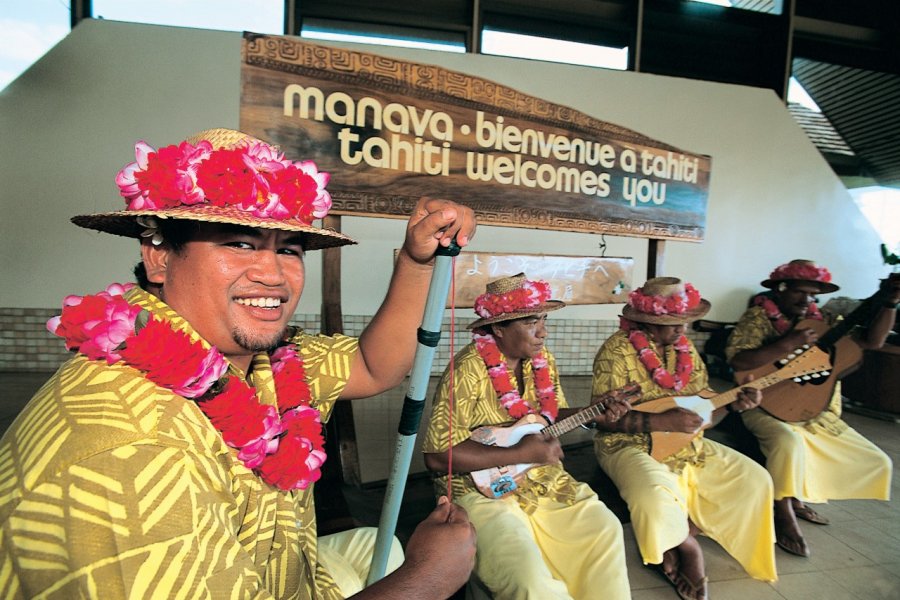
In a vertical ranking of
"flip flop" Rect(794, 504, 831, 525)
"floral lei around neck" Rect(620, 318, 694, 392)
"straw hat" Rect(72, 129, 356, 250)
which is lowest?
"flip flop" Rect(794, 504, 831, 525)

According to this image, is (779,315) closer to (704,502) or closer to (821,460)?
(821,460)

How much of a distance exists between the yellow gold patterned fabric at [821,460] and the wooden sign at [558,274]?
1323 mm

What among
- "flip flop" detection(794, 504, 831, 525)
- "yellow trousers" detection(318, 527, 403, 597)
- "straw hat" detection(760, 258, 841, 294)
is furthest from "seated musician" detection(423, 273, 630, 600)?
"straw hat" detection(760, 258, 841, 294)

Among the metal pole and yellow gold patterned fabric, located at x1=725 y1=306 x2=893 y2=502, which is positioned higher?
the metal pole

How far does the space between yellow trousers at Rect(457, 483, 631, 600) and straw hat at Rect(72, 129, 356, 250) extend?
4.77 feet

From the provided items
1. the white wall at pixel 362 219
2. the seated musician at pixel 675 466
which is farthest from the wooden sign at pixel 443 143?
the white wall at pixel 362 219

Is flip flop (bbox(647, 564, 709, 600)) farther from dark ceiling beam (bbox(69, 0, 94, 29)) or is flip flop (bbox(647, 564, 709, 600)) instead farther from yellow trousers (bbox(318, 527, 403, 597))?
dark ceiling beam (bbox(69, 0, 94, 29))

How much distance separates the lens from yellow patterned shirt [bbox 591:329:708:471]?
2768 millimetres

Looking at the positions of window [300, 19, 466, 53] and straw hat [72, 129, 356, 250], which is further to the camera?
window [300, 19, 466, 53]

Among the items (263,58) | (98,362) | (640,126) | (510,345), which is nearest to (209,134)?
(98,362)

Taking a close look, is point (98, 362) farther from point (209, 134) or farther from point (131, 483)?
point (209, 134)

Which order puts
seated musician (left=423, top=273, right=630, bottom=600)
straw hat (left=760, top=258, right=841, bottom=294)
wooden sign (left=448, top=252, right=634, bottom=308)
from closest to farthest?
seated musician (left=423, top=273, right=630, bottom=600) < wooden sign (left=448, top=252, right=634, bottom=308) < straw hat (left=760, top=258, right=841, bottom=294)

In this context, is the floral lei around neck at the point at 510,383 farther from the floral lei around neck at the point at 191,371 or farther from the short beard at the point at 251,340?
the short beard at the point at 251,340

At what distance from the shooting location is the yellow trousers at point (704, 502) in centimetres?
236
